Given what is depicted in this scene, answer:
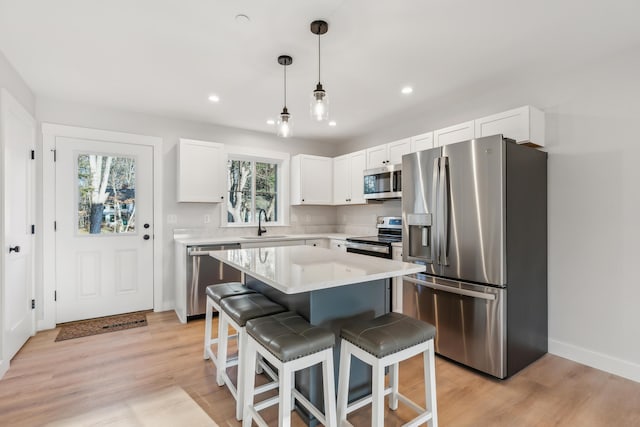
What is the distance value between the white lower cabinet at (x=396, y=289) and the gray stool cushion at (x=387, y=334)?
5.56 ft

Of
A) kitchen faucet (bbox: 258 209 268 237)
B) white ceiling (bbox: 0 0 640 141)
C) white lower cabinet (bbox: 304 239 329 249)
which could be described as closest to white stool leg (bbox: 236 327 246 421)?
white ceiling (bbox: 0 0 640 141)

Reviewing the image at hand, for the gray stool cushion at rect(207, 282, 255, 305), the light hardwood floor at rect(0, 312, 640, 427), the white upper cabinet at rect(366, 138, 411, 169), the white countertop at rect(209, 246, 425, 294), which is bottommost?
the light hardwood floor at rect(0, 312, 640, 427)

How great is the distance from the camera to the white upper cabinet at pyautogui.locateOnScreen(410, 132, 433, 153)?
11.1 feet

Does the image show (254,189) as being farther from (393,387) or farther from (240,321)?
(393,387)

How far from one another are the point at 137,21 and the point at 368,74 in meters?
1.77

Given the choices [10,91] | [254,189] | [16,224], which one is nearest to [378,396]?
[16,224]

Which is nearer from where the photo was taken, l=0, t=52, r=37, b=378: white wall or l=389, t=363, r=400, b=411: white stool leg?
l=389, t=363, r=400, b=411: white stool leg

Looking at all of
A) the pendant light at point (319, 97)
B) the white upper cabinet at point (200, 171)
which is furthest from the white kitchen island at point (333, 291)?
the white upper cabinet at point (200, 171)

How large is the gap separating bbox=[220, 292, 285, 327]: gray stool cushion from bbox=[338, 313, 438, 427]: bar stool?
0.54 metres

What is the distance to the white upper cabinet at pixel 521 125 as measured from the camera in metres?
2.62

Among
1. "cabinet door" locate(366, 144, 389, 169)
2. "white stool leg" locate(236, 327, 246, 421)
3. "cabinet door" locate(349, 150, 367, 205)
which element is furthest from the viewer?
"cabinet door" locate(349, 150, 367, 205)

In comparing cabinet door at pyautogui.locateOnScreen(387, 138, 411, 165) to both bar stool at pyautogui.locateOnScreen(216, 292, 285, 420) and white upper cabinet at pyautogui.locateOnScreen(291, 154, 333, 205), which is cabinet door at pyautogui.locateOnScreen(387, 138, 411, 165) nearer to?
white upper cabinet at pyautogui.locateOnScreen(291, 154, 333, 205)

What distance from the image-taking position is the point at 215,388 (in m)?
2.20

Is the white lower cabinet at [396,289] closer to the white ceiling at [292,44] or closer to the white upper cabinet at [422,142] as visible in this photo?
the white upper cabinet at [422,142]
